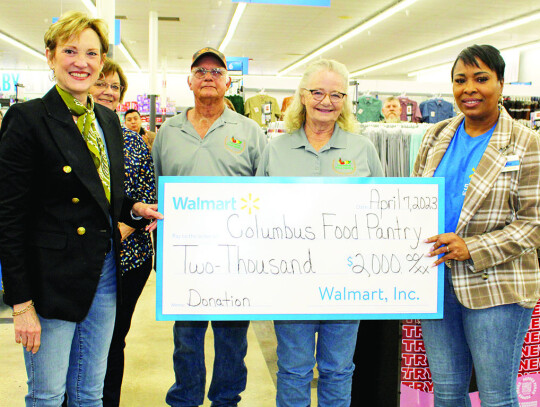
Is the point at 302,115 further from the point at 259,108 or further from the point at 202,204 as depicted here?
the point at 259,108

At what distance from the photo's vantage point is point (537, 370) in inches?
94.8

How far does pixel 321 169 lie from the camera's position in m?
1.99

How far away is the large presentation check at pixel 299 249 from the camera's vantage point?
178cm

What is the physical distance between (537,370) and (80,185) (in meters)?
2.36

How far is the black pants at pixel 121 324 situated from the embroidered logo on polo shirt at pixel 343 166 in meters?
0.98

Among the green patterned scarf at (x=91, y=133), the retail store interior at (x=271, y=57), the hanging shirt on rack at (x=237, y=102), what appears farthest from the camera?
the hanging shirt on rack at (x=237, y=102)

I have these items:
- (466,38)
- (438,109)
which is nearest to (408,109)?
(438,109)

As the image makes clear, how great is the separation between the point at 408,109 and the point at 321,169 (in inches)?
201

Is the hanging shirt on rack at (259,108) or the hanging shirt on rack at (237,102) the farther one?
the hanging shirt on rack at (259,108)

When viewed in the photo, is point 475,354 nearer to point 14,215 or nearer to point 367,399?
point 367,399

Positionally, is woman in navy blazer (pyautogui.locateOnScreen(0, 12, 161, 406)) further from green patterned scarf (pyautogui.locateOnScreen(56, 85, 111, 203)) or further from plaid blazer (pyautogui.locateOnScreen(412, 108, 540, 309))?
plaid blazer (pyautogui.locateOnScreen(412, 108, 540, 309))

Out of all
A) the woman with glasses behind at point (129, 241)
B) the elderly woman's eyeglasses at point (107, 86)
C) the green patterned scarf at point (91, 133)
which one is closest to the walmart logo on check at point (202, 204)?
the green patterned scarf at point (91, 133)

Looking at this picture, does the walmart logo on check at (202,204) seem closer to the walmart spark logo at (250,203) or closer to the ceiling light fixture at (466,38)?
the walmart spark logo at (250,203)

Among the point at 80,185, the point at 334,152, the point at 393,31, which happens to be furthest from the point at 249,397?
the point at 393,31
